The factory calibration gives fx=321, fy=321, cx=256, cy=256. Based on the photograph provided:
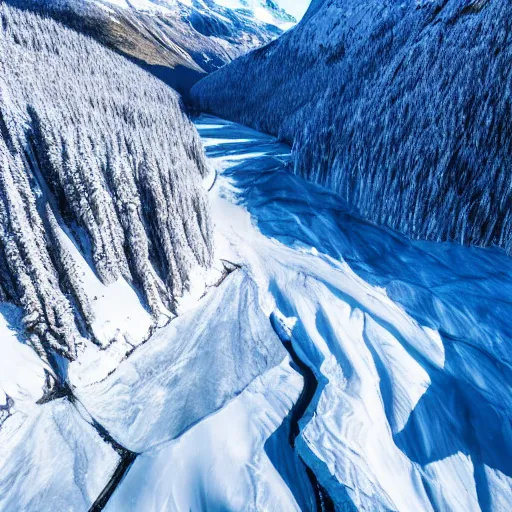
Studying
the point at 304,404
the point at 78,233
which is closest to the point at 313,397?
the point at 304,404

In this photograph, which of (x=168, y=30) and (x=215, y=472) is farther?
(x=168, y=30)

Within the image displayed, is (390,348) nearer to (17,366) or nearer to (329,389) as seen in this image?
(329,389)

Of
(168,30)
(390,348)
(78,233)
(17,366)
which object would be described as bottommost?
(390,348)

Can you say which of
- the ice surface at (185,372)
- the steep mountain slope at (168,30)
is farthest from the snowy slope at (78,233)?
the steep mountain slope at (168,30)

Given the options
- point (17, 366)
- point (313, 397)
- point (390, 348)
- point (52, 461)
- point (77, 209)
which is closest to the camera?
point (52, 461)

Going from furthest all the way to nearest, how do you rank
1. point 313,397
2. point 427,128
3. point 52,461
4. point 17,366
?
point 427,128, point 313,397, point 17,366, point 52,461

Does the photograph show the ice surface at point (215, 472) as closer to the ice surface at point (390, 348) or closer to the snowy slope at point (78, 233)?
the ice surface at point (390, 348)

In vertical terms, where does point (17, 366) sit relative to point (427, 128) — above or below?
below
